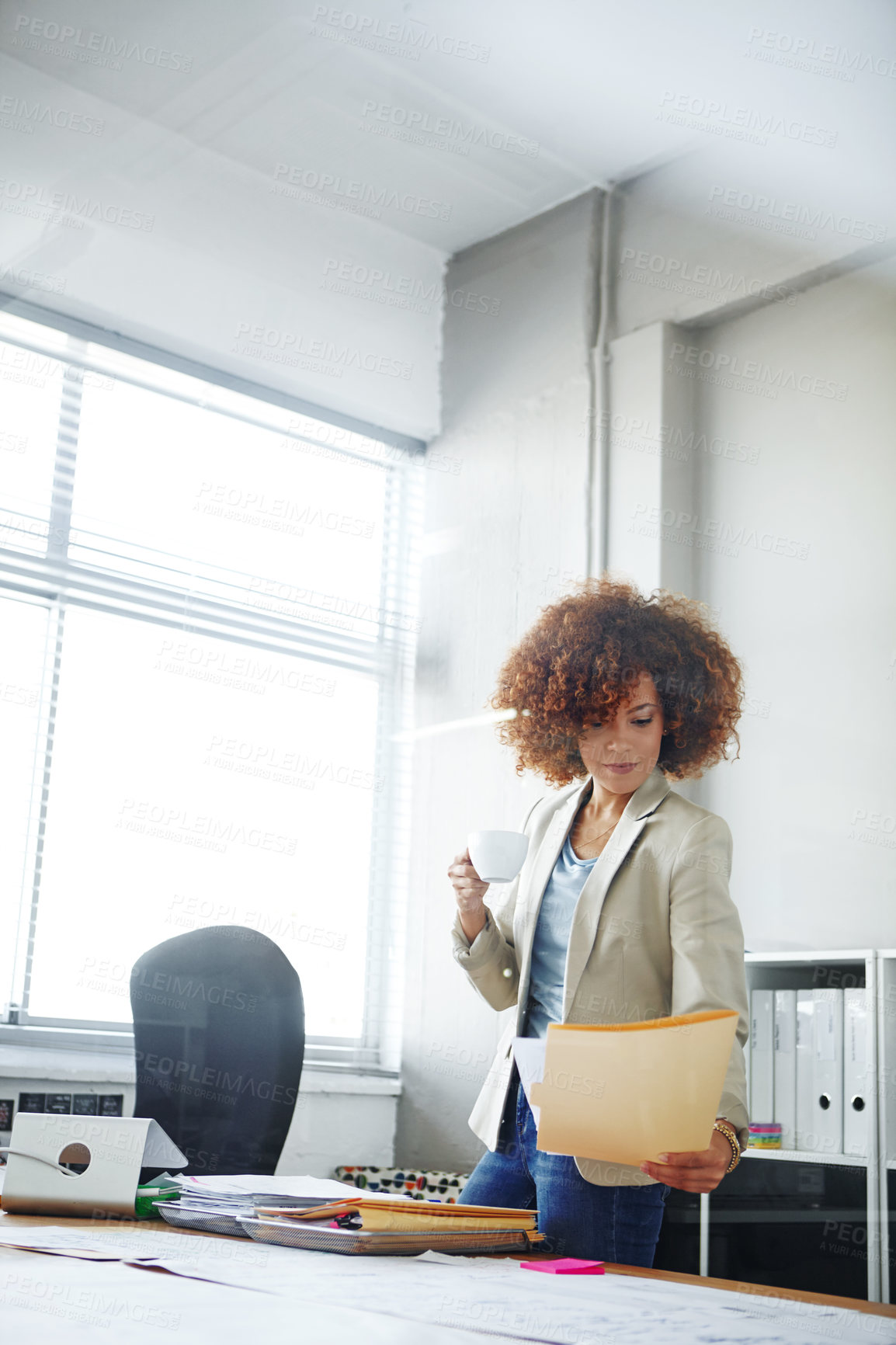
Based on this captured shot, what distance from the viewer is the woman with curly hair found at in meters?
1.51

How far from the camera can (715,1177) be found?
1332 mm

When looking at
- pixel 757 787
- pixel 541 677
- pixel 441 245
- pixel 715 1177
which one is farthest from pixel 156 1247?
pixel 441 245

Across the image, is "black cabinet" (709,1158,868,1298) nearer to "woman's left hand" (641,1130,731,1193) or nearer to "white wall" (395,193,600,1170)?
"white wall" (395,193,600,1170)

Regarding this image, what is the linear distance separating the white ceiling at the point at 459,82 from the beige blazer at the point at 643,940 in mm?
2117

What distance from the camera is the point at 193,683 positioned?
351 centimetres

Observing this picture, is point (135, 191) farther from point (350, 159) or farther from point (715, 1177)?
point (715, 1177)

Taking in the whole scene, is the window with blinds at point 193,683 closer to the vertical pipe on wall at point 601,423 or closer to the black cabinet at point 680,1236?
the vertical pipe on wall at point 601,423

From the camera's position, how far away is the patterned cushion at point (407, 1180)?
321 cm

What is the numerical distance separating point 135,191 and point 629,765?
2444 mm

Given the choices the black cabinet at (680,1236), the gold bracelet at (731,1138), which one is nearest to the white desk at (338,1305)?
the gold bracelet at (731,1138)

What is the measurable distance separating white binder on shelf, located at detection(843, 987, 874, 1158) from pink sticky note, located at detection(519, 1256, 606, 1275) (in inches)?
59.2

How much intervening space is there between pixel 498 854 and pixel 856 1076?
1.17 m

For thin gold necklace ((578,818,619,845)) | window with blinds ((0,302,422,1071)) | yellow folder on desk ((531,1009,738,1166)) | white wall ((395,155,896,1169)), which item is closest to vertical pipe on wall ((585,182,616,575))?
white wall ((395,155,896,1169))

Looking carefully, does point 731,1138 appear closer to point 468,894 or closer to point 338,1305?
point 468,894
